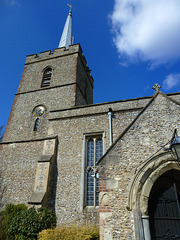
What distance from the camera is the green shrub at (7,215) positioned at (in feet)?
25.7

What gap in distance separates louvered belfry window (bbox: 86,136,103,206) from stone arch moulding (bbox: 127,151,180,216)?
10.8 feet

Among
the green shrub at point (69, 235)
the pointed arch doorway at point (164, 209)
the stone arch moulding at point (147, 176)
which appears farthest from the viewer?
the green shrub at point (69, 235)

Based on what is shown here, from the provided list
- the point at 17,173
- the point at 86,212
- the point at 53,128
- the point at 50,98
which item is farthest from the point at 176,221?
the point at 50,98

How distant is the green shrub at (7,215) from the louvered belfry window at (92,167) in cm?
339

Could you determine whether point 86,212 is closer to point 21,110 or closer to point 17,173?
point 17,173

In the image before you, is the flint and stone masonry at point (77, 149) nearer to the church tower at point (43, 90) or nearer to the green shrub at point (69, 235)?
the church tower at point (43, 90)

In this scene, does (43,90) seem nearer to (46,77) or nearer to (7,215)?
(46,77)

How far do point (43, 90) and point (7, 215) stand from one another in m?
9.20

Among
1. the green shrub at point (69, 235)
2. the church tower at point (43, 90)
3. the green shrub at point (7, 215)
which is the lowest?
the green shrub at point (69, 235)

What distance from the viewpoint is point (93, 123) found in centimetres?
980

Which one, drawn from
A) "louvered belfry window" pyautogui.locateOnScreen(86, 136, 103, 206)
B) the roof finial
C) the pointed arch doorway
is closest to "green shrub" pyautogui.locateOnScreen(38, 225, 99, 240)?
"louvered belfry window" pyautogui.locateOnScreen(86, 136, 103, 206)

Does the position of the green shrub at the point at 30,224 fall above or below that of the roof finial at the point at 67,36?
below

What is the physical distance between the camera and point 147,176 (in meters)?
4.86

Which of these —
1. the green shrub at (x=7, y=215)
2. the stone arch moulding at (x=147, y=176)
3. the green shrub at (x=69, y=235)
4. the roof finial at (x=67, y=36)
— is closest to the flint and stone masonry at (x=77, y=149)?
the stone arch moulding at (x=147, y=176)
